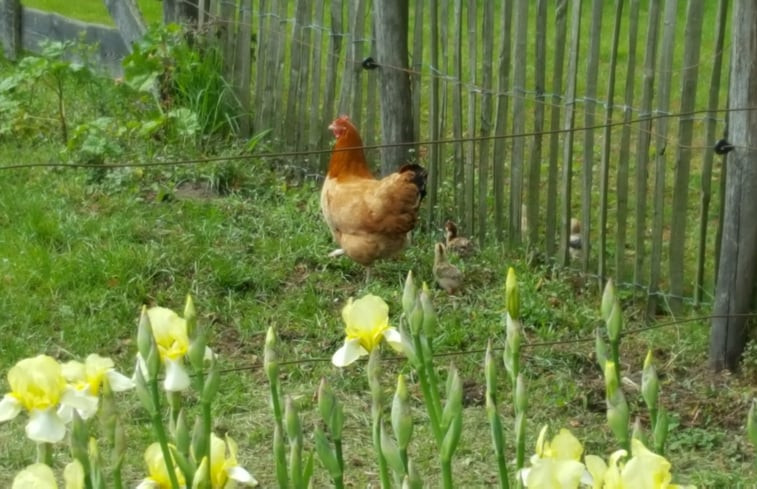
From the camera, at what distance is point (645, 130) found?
18.4ft

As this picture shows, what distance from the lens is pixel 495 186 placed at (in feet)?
20.7

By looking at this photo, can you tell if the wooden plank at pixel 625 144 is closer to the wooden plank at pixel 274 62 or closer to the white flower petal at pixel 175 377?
the wooden plank at pixel 274 62

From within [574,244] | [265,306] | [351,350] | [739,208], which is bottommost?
[265,306]

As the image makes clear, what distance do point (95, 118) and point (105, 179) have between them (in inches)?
52.3

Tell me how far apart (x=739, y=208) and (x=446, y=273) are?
4.69 feet

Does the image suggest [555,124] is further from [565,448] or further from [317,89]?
[565,448]

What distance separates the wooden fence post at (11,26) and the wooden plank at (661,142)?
6653 millimetres

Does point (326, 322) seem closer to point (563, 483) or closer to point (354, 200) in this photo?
point (354, 200)

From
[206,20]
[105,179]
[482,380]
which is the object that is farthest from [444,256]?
[206,20]

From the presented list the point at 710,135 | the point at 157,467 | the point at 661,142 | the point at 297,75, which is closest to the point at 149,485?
the point at 157,467

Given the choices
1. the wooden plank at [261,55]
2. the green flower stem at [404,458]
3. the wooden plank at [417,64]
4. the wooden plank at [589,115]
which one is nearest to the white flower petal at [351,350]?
the green flower stem at [404,458]

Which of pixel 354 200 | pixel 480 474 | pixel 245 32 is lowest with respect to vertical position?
pixel 480 474

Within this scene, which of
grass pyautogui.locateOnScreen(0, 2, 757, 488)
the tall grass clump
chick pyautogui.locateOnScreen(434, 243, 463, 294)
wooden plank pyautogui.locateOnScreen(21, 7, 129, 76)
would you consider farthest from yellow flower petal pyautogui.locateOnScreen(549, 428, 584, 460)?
wooden plank pyautogui.locateOnScreen(21, 7, 129, 76)

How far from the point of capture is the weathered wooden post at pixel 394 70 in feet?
21.7
